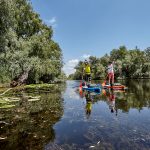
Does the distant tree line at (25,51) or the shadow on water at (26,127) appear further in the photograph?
the distant tree line at (25,51)

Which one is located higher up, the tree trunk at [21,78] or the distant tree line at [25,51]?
the distant tree line at [25,51]

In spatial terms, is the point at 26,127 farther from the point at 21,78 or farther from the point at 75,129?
the point at 21,78

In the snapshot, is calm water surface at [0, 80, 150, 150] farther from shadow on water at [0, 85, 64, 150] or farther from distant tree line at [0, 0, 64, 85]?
distant tree line at [0, 0, 64, 85]

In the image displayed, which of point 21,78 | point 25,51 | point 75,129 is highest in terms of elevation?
point 25,51

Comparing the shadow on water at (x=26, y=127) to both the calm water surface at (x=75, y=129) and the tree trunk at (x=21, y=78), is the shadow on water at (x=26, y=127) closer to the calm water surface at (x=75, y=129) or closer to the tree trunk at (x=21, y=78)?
the calm water surface at (x=75, y=129)

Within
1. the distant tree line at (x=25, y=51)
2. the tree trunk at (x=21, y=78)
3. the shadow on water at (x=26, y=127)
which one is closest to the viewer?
the shadow on water at (x=26, y=127)

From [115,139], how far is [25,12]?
37894mm

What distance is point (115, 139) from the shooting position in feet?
26.1

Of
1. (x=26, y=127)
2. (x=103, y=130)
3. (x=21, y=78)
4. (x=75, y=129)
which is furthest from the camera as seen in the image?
(x=21, y=78)

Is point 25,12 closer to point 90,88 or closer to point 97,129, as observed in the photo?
point 90,88

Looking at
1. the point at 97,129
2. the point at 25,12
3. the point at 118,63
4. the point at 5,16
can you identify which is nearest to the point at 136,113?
the point at 97,129

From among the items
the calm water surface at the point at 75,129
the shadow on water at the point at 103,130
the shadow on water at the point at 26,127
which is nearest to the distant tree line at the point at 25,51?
the shadow on water at the point at 26,127

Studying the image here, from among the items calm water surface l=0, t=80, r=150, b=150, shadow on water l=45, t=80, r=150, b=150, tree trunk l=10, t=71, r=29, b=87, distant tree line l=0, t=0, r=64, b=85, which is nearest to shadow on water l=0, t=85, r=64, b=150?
calm water surface l=0, t=80, r=150, b=150

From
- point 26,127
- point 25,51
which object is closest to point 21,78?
point 25,51
